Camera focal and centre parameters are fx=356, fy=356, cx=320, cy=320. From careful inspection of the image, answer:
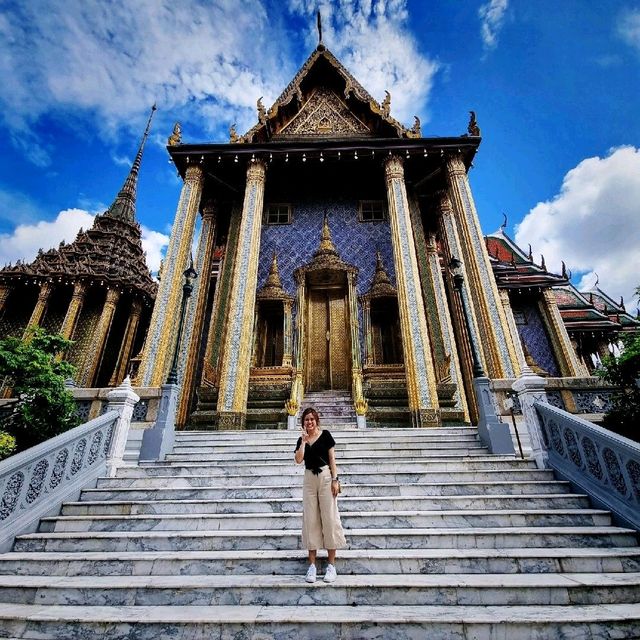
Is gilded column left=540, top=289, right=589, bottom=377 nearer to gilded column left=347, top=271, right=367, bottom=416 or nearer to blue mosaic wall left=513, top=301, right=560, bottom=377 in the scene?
blue mosaic wall left=513, top=301, right=560, bottom=377

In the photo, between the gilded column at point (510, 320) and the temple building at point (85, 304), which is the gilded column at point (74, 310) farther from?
the gilded column at point (510, 320)

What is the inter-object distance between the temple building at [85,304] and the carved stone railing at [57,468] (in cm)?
1190

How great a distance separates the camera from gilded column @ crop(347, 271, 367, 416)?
820 centimetres

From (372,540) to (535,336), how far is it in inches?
570

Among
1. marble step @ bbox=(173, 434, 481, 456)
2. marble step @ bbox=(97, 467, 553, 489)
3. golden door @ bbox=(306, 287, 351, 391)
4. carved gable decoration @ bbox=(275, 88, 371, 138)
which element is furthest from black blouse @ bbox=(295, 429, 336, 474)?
carved gable decoration @ bbox=(275, 88, 371, 138)

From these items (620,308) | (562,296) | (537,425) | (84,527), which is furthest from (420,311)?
(620,308)

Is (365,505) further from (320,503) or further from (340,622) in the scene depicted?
(340,622)

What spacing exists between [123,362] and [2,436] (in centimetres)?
1365

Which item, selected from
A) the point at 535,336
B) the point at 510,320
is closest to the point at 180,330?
→ the point at 510,320

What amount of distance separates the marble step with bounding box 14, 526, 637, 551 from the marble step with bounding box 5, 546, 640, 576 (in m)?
0.10

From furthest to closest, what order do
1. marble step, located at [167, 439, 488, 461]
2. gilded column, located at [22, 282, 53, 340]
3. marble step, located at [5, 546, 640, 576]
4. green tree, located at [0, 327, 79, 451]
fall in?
gilded column, located at [22, 282, 53, 340] → marble step, located at [167, 439, 488, 461] → green tree, located at [0, 327, 79, 451] → marble step, located at [5, 546, 640, 576]

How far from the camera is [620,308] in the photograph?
59.3 ft

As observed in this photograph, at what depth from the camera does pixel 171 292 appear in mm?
9156

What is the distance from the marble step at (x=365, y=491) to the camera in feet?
13.8
